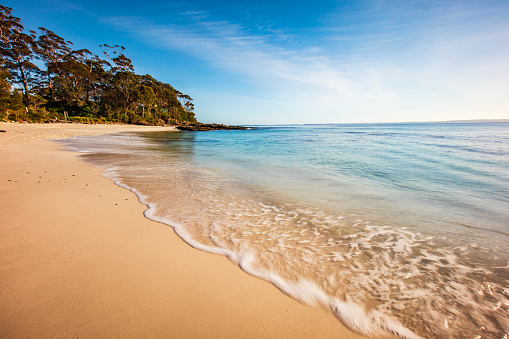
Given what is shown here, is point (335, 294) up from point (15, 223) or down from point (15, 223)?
down

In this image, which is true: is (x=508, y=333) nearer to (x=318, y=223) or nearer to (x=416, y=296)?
(x=416, y=296)

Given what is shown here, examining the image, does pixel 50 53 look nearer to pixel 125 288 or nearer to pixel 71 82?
pixel 71 82

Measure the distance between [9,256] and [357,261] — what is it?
165 inches

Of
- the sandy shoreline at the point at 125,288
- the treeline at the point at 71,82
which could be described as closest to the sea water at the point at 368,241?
the sandy shoreline at the point at 125,288

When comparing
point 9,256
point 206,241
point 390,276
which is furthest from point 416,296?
point 9,256

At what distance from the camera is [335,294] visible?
80.8 inches

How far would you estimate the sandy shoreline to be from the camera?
1611 millimetres

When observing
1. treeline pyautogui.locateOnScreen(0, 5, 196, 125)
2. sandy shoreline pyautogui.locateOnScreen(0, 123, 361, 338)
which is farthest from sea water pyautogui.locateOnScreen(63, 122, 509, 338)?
treeline pyautogui.locateOnScreen(0, 5, 196, 125)

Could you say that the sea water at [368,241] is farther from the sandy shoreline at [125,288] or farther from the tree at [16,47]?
the tree at [16,47]

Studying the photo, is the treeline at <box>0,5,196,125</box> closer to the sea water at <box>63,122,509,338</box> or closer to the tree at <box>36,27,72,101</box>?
the tree at <box>36,27,72,101</box>

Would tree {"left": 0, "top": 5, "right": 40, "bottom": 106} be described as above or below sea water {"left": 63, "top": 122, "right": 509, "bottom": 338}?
above

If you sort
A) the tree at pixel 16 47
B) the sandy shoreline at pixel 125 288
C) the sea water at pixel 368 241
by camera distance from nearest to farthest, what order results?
the sandy shoreline at pixel 125 288 < the sea water at pixel 368 241 < the tree at pixel 16 47

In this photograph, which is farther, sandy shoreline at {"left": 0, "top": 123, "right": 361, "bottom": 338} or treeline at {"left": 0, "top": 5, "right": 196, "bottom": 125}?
treeline at {"left": 0, "top": 5, "right": 196, "bottom": 125}

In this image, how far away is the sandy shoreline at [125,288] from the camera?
63.4 inches
